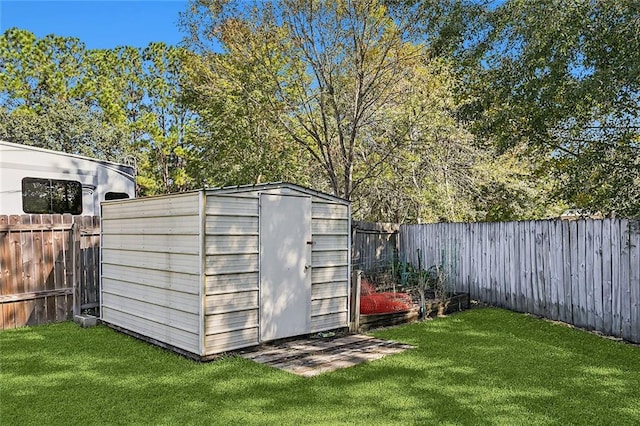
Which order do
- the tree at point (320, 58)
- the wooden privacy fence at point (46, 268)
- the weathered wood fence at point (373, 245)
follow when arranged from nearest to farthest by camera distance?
the wooden privacy fence at point (46, 268), the weathered wood fence at point (373, 245), the tree at point (320, 58)

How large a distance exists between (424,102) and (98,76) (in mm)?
15716

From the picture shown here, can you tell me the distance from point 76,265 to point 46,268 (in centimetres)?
39

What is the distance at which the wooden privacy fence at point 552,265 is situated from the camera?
5883 millimetres

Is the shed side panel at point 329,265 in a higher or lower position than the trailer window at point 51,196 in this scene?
lower

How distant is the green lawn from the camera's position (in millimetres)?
3541

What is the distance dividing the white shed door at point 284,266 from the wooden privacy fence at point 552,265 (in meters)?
3.72

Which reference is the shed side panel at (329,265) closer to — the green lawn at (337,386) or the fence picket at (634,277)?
the green lawn at (337,386)

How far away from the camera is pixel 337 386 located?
4.19 metres

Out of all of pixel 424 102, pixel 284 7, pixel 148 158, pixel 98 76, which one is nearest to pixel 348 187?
pixel 424 102

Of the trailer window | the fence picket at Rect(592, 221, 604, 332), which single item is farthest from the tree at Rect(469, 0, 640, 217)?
the trailer window

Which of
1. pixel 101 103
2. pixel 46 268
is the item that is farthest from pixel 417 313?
pixel 101 103

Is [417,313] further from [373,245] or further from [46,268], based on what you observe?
[46,268]

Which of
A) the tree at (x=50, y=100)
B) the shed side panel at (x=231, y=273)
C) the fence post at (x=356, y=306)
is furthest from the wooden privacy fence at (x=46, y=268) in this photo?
the tree at (x=50, y=100)

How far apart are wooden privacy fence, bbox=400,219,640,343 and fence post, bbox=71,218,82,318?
20.2ft
